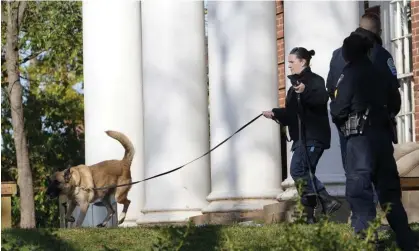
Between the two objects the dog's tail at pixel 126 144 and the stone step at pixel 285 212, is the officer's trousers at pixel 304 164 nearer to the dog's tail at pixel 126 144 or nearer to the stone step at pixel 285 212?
the stone step at pixel 285 212

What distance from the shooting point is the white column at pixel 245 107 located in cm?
1609

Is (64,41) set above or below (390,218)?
above

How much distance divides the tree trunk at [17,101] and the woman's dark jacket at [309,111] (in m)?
17.2

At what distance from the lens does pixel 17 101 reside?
2931 centimetres

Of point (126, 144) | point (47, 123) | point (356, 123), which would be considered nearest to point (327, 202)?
point (356, 123)

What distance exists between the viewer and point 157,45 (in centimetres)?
1712

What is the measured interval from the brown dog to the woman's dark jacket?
18.2 feet

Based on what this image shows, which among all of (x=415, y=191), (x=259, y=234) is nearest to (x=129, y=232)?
(x=259, y=234)

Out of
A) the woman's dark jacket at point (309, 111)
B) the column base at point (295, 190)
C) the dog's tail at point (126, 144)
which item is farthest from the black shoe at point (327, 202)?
the dog's tail at point (126, 144)

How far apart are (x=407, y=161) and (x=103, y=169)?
4143mm

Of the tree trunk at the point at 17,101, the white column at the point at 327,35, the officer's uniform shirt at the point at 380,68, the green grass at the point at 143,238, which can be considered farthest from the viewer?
the tree trunk at the point at 17,101

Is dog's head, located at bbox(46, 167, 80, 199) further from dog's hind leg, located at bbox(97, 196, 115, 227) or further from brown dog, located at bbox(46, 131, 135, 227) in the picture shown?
dog's hind leg, located at bbox(97, 196, 115, 227)

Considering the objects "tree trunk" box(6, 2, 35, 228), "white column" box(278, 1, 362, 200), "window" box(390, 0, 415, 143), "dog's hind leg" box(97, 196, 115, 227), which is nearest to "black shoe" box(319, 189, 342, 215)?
"white column" box(278, 1, 362, 200)

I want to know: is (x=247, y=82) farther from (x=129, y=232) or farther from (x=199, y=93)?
(x=129, y=232)
